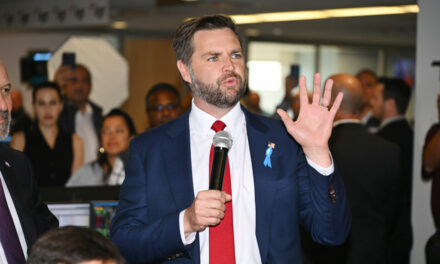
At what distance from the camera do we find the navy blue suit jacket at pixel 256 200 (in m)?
2.04

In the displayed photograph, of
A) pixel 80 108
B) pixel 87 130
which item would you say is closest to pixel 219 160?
pixel 87 130

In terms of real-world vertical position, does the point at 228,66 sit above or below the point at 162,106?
above

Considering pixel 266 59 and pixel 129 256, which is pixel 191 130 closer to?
pixel 129 256

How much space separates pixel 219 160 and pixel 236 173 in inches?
10.5

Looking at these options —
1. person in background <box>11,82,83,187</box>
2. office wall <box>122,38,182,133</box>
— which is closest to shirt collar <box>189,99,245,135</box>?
person in background <box>11,82,83,187</box>

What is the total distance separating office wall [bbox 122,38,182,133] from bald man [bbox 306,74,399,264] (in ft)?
27.4

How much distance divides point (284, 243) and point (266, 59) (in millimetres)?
11694

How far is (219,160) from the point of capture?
1.91 m

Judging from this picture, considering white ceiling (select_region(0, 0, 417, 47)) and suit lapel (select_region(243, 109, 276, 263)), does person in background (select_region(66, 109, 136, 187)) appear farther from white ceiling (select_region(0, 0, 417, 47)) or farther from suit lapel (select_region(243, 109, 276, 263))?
white ceiling (select_region(0, 0, 417, 47))

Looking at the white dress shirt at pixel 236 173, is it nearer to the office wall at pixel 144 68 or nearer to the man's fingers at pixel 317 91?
the man's fingers at pixel 317 91

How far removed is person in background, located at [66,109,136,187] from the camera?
416 cm

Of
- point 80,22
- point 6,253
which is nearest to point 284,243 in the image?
point 6,253

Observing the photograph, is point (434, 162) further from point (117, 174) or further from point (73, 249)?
point (73, 249)

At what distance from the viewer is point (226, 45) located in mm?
2227
